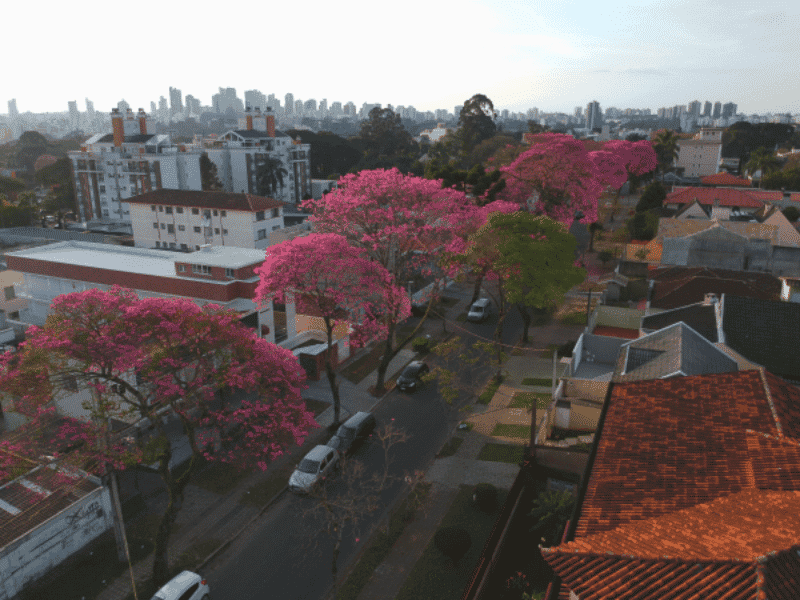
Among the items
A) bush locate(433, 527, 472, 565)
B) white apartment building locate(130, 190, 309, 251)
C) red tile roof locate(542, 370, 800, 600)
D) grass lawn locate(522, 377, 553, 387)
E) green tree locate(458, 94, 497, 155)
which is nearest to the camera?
red tile roof locate(542, 370, 800, 600)

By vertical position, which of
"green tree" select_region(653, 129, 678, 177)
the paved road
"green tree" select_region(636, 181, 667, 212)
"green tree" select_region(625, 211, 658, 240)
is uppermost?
"green tree" select_region(653, 129, 678, 177)

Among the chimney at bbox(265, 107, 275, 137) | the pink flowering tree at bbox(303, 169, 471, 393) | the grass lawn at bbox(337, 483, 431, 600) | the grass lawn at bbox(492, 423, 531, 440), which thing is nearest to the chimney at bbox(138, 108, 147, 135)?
the chimney at bbox(265, 107, 275, 137)

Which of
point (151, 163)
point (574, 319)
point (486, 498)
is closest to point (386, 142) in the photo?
point (151, 163)

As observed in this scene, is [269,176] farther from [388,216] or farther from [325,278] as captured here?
[325,278]

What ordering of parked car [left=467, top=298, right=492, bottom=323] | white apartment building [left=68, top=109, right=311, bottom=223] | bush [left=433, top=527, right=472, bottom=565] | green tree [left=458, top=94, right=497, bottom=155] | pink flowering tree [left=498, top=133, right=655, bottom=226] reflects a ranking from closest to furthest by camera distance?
bush [left=433, top=527, right=472, bottom=565], parked car [left=467, top=298, right=492, bottom=323], pink flowering tree [left=498, top=133, right=655, bottom=226], white apartment building [left=68, top=109, right=311, bottom=223], green tree [left=458, top=94, right=497, bottom=155]

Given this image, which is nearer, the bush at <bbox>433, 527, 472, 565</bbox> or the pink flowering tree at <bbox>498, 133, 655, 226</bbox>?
the bush at <bbox>433, 527, 472, 565</bbox>

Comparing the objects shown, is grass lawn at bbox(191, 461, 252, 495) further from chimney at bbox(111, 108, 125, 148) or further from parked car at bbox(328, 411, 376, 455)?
chimney at bbox(111, 108, 125, 148)

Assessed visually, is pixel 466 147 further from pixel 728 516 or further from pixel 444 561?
pixel 728 516
